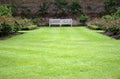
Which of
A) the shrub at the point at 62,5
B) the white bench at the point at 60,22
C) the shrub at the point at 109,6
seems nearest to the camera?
the white bench at the point at 60,22

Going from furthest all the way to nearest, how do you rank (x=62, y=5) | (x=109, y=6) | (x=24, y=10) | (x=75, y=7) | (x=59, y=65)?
(x=24, y=10)
(x=62, y=5)
(x=109, y=6)
(x=75, y=7)
(x=59, y=65)

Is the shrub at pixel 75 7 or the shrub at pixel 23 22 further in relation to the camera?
the shrub at pixel 75 7

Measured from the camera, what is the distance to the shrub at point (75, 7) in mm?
43656

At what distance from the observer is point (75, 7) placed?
43844 mm

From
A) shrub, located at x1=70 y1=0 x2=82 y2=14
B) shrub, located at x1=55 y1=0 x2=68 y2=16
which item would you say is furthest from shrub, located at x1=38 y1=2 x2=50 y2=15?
shrub, located at x1=70 y1=0 x2=82 y2=14

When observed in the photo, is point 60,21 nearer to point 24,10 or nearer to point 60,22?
point 60,22

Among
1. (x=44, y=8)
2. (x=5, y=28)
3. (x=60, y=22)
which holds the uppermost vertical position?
(x=5, y=28)

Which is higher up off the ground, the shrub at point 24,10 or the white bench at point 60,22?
the shrub at point 24,10

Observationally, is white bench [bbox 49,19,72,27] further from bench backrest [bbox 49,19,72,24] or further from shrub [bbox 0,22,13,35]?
shrub [bbox 0,22,13,35]

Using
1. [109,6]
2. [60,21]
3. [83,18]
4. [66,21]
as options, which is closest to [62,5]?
[66,21]

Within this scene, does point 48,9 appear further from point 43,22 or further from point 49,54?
point 49,54

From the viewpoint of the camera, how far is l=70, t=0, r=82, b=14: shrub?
4366 cm

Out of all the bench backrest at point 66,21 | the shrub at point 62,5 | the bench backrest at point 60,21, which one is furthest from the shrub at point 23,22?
the shrub at point 62,5

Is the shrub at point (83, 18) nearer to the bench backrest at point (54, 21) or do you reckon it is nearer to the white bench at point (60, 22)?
the white bench at point (60, 22)
